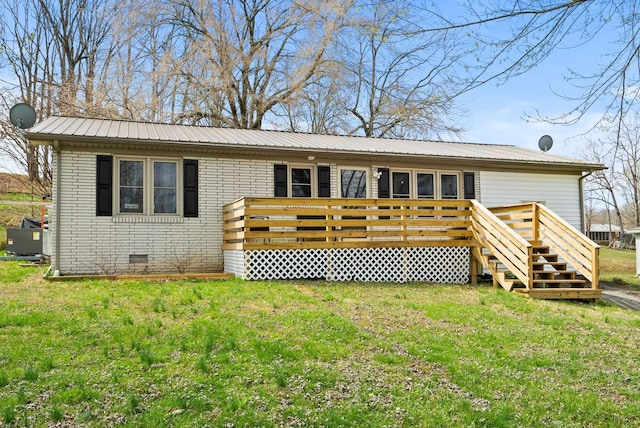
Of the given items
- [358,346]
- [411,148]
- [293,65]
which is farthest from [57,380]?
[293,65]

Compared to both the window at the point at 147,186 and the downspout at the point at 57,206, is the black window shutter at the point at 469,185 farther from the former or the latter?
the downspout at the point at 57,206

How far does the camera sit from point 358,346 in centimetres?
602

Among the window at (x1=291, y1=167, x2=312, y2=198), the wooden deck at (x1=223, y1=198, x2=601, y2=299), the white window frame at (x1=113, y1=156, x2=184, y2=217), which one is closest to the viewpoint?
the wooden deck at (x1=223, y1=198, x2=601, y2=299)

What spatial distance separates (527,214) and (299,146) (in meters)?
5.57

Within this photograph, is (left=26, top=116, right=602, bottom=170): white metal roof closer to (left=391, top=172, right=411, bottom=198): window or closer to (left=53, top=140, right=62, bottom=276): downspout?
(left=53, top=140, right=62, bottom=276): downspout

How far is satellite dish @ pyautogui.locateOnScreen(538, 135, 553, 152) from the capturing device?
17.4 m

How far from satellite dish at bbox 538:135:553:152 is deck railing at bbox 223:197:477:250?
6558 mm

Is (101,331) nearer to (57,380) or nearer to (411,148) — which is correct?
(57,380)

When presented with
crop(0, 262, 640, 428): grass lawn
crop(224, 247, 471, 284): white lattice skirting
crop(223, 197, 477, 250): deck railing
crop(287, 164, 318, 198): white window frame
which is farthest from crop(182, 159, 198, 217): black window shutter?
crop(0, 262, 640, 428): grass lawn

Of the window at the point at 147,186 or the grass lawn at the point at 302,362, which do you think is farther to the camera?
the window at the point at 147,186

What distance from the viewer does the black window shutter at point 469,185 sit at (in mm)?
14477

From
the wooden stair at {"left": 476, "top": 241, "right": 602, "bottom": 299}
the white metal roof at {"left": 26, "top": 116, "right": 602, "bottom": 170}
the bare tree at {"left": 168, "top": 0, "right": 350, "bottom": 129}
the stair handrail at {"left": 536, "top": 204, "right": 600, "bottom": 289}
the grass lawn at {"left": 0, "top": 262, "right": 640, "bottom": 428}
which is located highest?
the bare tree at {"left": 168, "top": 0, "right": 350, "bottom": 129}

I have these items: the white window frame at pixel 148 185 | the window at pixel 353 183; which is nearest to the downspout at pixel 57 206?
the white window frame at pixel 148 185

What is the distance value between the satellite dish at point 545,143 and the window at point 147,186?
12131mm
